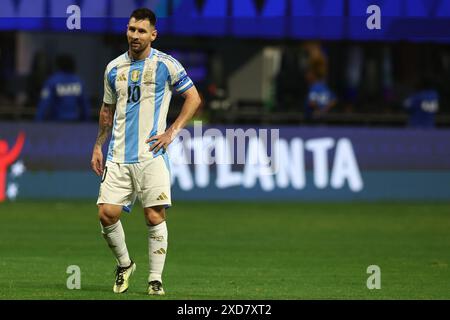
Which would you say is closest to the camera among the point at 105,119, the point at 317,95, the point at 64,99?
the point at 105,119

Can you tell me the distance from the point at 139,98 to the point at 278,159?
39.1 ft

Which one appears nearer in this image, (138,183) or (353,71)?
(138,183)

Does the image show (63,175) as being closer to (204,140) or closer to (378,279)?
(204,140)

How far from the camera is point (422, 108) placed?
25.7 metres

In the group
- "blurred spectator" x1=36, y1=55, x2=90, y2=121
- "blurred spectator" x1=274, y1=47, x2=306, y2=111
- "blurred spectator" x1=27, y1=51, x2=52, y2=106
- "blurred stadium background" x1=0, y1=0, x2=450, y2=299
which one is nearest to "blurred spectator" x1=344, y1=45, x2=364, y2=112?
"blurred stadium background" x1=0, y1=0, x2=450, y2=299

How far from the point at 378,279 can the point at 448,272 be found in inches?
61.1

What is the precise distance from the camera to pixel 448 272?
14.0 m

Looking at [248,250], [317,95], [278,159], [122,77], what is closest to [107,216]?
[122,77]

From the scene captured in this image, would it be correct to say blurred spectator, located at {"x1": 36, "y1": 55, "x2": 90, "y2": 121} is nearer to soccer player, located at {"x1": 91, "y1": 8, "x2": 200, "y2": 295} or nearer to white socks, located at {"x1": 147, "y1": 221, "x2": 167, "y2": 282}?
soccer player, located at {"x1": 91, "y1": 8, "x2": 200, "y2": 295}

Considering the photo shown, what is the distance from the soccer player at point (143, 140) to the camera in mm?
11312

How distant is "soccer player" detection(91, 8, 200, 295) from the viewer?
11.3 meters

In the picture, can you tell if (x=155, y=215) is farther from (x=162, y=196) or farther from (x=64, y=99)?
(x=64, y=99)

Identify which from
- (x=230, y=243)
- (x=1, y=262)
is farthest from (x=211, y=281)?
(x=230, y=243)

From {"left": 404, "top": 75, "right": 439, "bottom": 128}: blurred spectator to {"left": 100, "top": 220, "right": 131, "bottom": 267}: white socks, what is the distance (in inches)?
572
